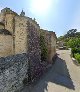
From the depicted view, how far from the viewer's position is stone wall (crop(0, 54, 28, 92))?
619 inches

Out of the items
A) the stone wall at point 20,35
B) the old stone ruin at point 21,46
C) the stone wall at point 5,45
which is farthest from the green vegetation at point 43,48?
the stone wall at point 5,45

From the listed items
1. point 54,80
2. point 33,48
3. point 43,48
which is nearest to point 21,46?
point 33,48

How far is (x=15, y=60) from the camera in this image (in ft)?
60.4

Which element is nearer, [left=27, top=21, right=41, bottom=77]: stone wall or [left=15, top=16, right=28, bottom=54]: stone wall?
[left=15, top=16, right=28, bottom=54]: stone wall

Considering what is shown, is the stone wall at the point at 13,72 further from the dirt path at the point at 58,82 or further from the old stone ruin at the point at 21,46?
the dirt path at the point at 58,82

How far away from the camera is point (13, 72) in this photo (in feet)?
58.1

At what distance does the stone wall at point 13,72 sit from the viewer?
619 inches

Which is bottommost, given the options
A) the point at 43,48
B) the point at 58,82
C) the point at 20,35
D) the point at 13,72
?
the point at 58,82

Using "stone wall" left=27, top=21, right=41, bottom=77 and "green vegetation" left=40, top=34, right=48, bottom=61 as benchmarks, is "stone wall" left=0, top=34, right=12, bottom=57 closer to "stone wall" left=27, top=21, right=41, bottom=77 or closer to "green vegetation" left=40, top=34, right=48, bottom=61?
"stone wall" left=27, top=21, right=41, bottom=77

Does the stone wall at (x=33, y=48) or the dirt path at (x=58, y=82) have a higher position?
the stone wall at (x=33, y=48)

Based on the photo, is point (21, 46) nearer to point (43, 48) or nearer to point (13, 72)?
point (13, 72)

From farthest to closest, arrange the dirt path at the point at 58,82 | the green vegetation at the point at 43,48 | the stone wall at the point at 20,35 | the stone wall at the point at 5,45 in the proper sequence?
the green vegetation at the point at 43,48 → the stone wall at the point at 5,45 → the stone wall at the point at 20,35 → the dirt path at the point at 58,82

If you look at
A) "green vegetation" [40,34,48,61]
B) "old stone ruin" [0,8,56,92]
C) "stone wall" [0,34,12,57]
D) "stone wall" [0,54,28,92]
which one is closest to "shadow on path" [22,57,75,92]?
"old stone ruin" [0,8,56,92]

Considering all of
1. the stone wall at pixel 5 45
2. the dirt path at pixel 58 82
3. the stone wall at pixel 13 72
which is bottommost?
the dirt path at pixel 58 82
